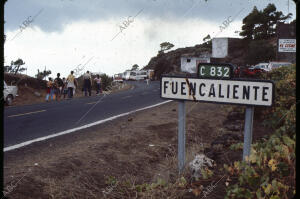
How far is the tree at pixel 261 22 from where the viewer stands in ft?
194

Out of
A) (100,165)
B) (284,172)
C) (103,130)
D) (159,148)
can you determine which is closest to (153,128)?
(103,130)

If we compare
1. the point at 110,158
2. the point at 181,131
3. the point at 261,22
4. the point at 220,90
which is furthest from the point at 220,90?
the point at 261,22

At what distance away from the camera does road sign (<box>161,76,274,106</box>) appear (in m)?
3.29

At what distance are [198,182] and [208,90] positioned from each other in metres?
1.01

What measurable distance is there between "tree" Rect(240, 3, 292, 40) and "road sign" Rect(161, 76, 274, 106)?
59.8m

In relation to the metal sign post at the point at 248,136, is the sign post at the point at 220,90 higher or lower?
higher

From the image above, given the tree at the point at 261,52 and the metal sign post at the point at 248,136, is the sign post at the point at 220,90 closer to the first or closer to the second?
the metal sign post at the point at 248,136

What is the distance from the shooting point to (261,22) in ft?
198

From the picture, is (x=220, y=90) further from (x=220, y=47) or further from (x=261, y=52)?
(x=220, y=47)

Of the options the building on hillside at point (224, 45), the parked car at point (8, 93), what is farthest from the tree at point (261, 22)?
the parked car at point (8, 93)

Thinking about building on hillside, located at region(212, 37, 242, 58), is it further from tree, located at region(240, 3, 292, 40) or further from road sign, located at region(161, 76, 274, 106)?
road sign, located at region(161, 76, 274, 106)

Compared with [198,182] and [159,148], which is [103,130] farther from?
[198,182]

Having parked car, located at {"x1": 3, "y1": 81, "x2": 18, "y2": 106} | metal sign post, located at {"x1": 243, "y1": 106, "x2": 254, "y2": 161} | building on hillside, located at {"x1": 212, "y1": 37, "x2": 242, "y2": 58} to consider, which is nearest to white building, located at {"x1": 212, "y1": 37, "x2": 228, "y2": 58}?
building on hillside, located at {"x1": 212, "y1": 37, "x2": 242, "y2": 58}

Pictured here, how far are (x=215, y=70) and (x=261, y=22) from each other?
6192 cm
